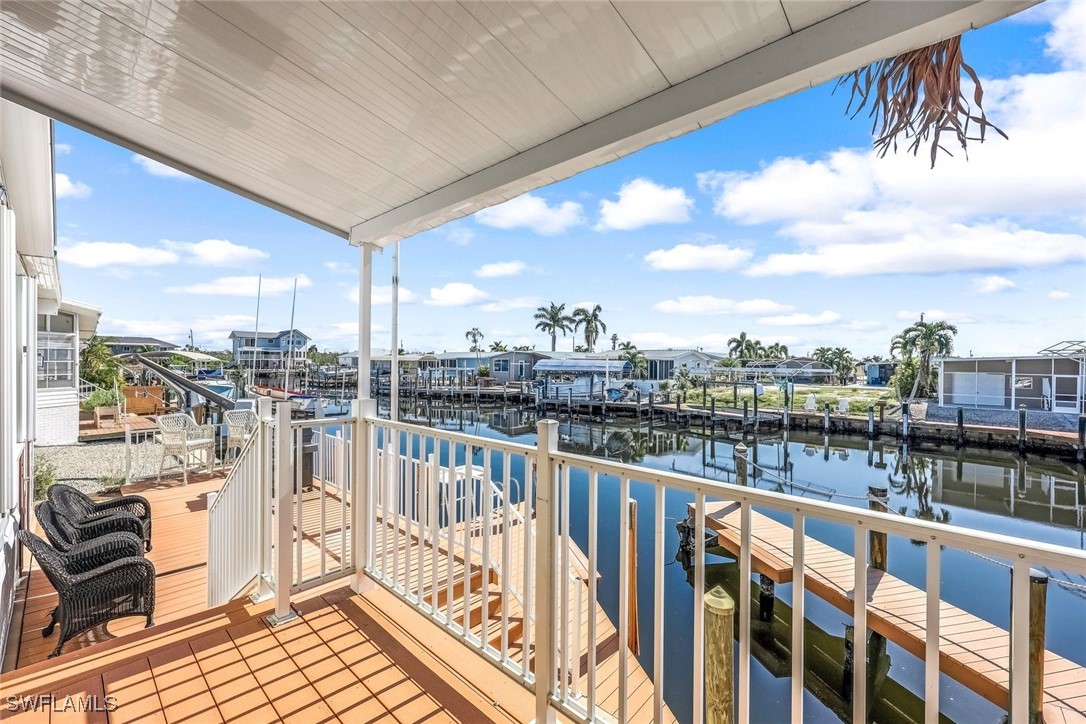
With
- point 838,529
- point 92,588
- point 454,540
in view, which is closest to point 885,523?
point 454,540

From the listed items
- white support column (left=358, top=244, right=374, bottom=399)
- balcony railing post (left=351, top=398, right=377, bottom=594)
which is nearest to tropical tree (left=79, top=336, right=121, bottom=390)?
white support column (left=358, top=244, right=374, bottom=399)

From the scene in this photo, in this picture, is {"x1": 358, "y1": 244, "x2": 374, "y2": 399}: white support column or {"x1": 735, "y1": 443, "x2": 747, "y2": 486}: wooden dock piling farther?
{"x1": 735, "y1": 443, "x2": 747, "y2": 486}: wooden dock piling

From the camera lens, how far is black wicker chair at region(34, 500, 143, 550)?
3.14m

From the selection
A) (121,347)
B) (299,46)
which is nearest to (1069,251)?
(299,46)

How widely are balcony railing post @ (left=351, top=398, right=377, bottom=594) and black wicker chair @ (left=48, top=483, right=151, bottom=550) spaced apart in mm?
2200

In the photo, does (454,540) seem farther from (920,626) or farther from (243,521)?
(920,626)

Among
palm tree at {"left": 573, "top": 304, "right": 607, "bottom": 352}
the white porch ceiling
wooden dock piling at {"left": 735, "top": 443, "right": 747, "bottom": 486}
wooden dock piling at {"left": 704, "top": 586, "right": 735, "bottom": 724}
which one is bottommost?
wooden dock piling at {"left": 735, "top": 443, "right": 747, "bottom": 486}

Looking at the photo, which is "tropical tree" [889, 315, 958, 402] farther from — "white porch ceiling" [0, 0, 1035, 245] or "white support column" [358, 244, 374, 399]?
"white porch ceiling" [0, 0, 1035, 245]

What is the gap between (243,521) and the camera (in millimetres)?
2986

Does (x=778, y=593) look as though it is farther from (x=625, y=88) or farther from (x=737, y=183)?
(x=737, y=183)

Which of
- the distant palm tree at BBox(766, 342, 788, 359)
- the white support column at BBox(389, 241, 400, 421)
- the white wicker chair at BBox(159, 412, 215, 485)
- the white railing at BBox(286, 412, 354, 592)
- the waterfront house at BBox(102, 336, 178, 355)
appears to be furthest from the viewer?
the distant palm tree at BBox(766, 342, 788, 359)

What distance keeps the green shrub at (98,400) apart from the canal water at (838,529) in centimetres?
1038

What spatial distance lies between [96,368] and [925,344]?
124ft

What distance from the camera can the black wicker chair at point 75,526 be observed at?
314 cm
